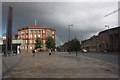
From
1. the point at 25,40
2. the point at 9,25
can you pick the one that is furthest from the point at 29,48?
the point at 9,25

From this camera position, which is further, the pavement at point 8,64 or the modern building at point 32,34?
the modern building at point 32,34

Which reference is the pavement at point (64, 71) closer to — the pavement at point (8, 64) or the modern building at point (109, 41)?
the pavement at point (8, 64)

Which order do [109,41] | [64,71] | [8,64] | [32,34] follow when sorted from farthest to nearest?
1. [32,34]
2. [109,41]
3. [8,64]
4. [64,71]

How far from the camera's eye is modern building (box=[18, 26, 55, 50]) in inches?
3584

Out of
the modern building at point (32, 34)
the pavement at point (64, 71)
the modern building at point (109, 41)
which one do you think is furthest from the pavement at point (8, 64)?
the modern building at point (32, 34)

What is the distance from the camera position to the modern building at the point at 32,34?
9104 cm

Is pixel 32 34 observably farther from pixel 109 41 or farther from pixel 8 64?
pixel 8 64

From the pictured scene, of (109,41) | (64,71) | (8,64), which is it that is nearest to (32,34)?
(109,41)

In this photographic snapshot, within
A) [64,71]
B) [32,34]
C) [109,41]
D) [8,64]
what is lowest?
[8,64]

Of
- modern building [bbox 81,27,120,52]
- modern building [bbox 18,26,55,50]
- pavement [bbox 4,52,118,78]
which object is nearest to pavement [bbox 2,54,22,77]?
pavement [bbox 4,52,118,78]

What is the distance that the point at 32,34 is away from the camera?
3666 inches

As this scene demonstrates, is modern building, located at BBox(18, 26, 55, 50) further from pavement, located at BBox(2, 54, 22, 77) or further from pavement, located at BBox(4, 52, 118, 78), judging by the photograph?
pavement, located at BBox(4, 52, 118, 78)

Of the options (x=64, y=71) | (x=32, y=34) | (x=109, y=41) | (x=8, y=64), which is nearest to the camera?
(x=64, y=71)

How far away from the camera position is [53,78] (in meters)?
7.43
